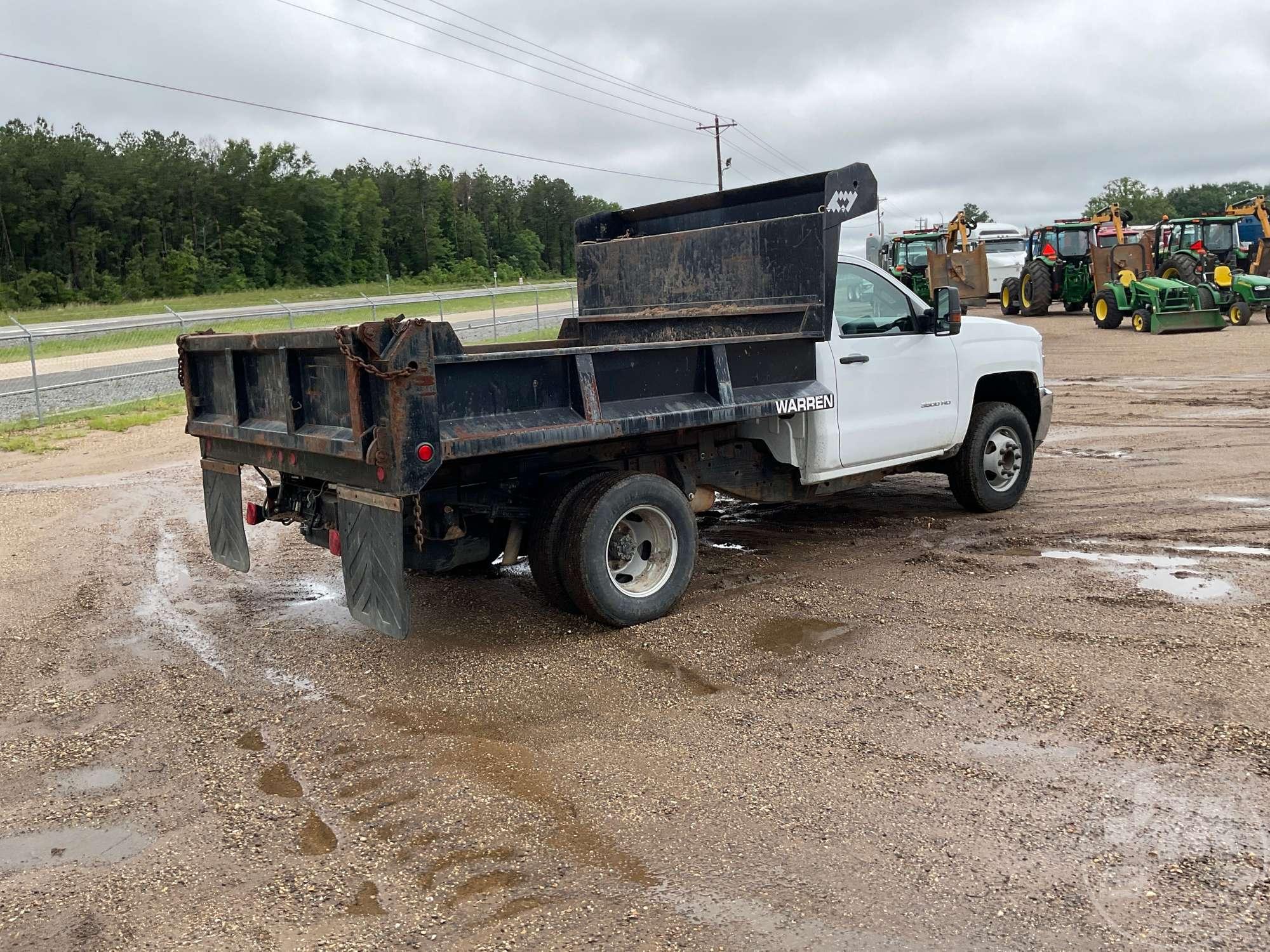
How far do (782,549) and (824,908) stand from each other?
173 inches

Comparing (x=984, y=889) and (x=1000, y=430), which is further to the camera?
(x=1000, y=430)

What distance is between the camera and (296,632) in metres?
6.06

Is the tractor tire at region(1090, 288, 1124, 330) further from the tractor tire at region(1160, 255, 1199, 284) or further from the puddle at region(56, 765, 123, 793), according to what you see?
the puddle at region(56, 765, 123, 793)

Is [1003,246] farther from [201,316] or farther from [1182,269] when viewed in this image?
[201,316]

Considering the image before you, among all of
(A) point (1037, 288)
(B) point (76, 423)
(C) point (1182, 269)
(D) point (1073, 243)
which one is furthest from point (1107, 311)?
(B) point (76, 423)

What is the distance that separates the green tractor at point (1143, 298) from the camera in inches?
Answer: 887

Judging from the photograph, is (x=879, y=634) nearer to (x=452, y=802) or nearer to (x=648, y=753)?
(x=648, y=753)

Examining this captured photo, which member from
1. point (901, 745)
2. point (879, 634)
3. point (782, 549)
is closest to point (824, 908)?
point (901, 745)

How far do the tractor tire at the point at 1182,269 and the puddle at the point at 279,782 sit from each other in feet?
79.8

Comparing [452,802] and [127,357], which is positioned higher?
[127,357]

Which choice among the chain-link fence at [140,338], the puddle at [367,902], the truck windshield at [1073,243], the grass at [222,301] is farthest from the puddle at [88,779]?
the grass at [222,301]

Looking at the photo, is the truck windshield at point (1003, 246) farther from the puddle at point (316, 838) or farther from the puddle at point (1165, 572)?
the puddle at point (316, 838)

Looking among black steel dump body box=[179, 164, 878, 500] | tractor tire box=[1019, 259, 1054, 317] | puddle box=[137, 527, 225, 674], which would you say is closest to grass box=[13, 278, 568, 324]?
tractor tire box=[1019, 259, 1054, 317]

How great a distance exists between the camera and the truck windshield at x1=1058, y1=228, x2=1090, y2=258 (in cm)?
2738
